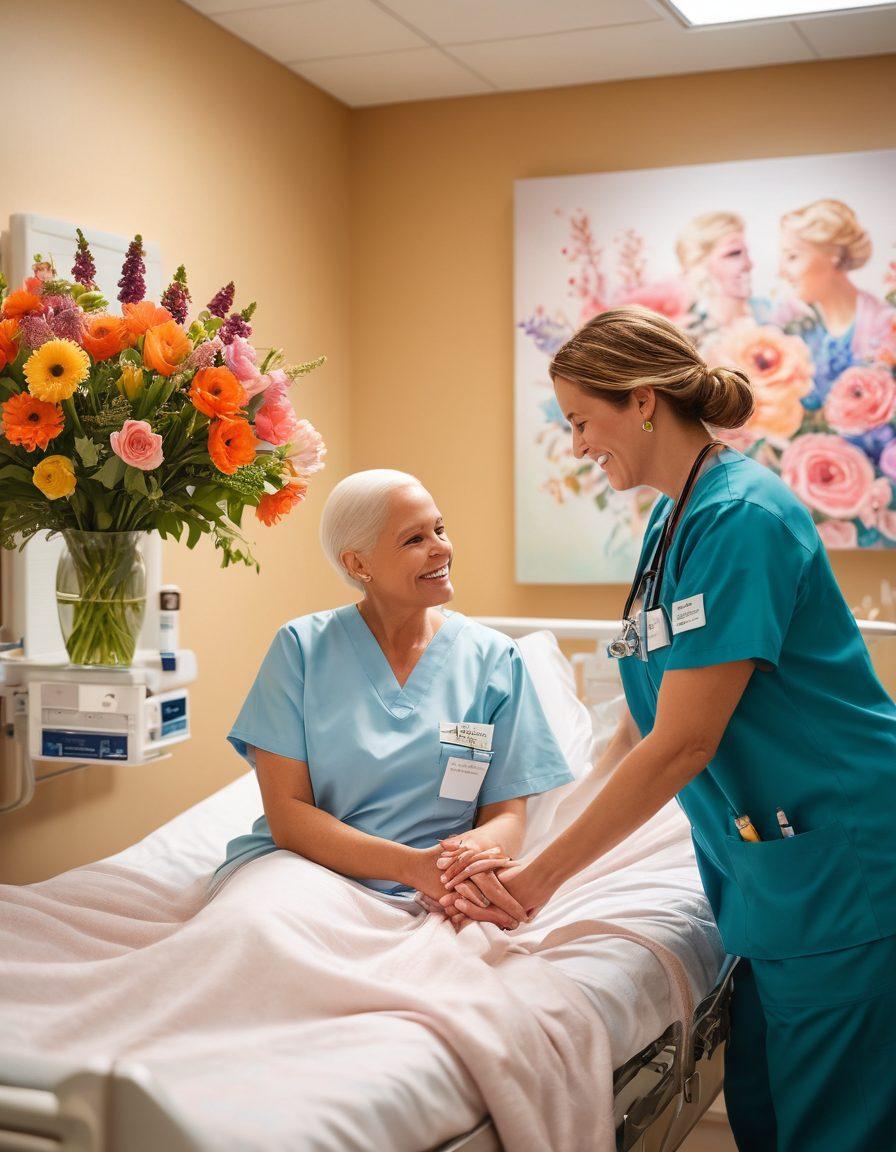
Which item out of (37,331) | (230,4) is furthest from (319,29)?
(37,331)

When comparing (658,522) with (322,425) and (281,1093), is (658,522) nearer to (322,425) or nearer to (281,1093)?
(281,1093)

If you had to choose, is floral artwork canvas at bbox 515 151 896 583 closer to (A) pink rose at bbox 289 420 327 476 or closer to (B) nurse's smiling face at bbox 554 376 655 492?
(A) pink rose at bbox 289 420 327 476

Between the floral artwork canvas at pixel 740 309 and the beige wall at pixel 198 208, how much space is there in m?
0.69

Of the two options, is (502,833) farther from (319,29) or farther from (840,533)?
(319,29)

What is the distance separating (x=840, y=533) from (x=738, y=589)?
88.5 inches

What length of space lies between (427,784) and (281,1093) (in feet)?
2.87

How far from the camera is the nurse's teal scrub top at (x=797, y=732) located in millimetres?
1801

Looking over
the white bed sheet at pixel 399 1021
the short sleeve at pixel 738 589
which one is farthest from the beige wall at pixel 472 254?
the short sleeve at pixel 738 589

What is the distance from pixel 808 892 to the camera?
1.85 metres

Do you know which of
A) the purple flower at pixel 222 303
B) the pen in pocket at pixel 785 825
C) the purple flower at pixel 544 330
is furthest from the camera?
the purple flower at pixel 544 330

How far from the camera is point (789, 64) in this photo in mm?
3918

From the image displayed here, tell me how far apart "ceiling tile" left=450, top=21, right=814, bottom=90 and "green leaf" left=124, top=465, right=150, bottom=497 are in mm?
2077

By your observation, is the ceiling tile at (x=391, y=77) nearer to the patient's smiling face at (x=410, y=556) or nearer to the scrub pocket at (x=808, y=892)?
the patient's smiling face at (x=410, y=556)

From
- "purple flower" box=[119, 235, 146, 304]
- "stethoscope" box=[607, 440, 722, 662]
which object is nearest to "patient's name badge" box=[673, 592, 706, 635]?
"stethoscope" box=[607, 440, 722, 662]
